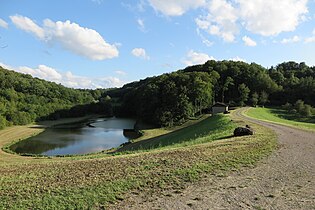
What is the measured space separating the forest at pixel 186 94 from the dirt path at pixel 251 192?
53546 mm

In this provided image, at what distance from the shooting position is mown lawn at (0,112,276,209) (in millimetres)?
8078

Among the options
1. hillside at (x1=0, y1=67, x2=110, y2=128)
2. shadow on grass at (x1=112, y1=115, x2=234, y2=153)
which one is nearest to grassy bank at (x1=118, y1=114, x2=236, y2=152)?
shadow on grass at (x1=112, y1=115, x2=234, y2=153)

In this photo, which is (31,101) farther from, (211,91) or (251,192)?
(251,192)

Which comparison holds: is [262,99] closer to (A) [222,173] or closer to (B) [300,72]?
(B) [300,72]

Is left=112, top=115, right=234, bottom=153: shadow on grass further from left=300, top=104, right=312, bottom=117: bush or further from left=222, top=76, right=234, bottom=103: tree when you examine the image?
left=222, top=76, right=234, bottom=103: tree

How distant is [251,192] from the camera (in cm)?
848

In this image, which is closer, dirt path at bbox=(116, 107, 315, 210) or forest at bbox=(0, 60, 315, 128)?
dirt path at bbox=(116, 107, 315, 210)

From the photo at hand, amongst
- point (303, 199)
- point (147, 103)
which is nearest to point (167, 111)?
point (147, 103)

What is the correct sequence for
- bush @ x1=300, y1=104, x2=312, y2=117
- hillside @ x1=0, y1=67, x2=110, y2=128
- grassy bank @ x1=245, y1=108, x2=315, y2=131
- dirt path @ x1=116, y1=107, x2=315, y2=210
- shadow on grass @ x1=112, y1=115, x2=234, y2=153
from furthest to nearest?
1. hillside @ x1=0, y1=67, x2=110, y2=128
2. bush @ x1=300, y1=104, x2=312, y2=117
3. grassy bank @ x1=245, y1=108, x2=315, y2=131
4. shadow on grass @ x1=112, y1=115, x2=234, y2=153
5. dirt path @ x1=116, y1=107, x2=315, y2=210

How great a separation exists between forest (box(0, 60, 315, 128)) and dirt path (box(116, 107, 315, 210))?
5355 centimetres

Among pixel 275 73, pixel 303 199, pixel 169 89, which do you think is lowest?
pixel 303 199

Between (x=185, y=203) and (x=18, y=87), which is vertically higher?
(x=18, y=87)

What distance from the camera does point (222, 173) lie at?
10.4 meters

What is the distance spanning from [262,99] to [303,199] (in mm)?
75975
